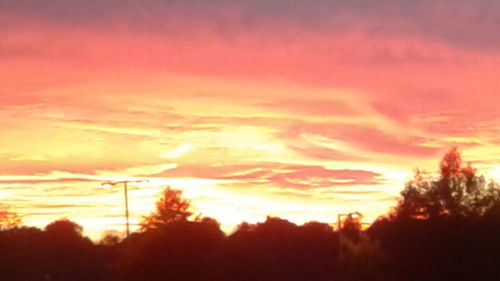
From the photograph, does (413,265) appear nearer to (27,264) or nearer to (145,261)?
(145,261)

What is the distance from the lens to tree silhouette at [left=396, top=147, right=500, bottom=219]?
7456cm

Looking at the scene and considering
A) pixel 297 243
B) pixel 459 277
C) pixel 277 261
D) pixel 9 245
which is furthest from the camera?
pixel 297 243

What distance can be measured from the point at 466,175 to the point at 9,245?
34043mm

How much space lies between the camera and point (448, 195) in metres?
74.9

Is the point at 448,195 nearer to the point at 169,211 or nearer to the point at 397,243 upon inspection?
the point at 397,243

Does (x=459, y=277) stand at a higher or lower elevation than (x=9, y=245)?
lower

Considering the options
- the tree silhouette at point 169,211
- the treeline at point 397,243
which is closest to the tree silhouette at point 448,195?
the treeline at point 397,243

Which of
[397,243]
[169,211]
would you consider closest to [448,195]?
[397,243]

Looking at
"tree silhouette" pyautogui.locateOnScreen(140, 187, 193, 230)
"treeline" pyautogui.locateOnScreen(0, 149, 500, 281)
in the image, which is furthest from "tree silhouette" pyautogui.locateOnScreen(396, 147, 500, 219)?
"tree silhouette" pyautogui.locateOnScreen(140, 187, 193, 230)

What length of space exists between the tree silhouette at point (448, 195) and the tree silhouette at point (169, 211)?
49.8ft

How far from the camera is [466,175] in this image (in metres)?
75.4

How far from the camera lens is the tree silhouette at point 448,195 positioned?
74562mm

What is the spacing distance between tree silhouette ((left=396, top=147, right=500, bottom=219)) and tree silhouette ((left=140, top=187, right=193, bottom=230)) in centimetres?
1519

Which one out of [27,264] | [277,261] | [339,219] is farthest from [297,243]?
[27,264]
